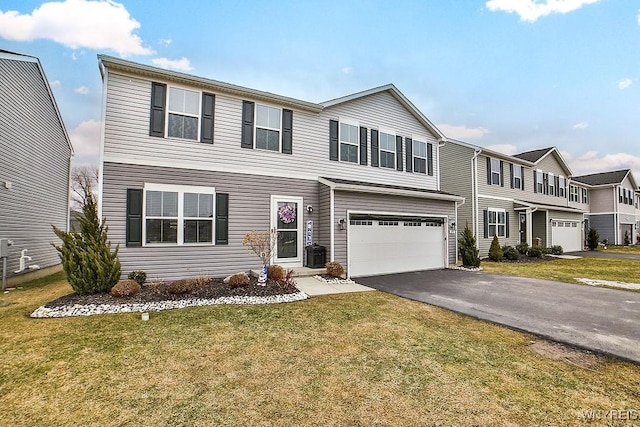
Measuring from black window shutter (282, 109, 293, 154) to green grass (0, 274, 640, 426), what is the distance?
6.42 meters

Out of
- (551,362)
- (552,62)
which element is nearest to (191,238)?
(551,362)

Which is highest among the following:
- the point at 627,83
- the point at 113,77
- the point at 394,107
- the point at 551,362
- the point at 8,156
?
the point at 627,83

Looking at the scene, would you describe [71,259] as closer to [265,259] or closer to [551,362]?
[265,259]

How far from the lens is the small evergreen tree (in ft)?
22.2

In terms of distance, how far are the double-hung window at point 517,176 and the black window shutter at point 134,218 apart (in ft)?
68.4

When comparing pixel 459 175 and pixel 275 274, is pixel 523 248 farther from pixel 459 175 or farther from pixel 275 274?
pixel 275 274

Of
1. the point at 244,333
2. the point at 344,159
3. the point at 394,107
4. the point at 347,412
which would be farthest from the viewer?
the point at 394,107

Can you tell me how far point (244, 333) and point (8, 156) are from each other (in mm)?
10286

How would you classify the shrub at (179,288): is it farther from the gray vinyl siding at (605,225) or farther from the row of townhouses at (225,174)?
the gray vinyl siding at (605,225)

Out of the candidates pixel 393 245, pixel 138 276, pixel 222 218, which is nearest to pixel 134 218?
pixel 138 276

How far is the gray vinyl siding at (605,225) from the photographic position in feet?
93.1

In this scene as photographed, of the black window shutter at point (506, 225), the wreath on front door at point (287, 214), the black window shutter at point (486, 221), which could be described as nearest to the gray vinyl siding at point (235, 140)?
the wreath on front door at point (287, 214)

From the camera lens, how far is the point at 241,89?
9.51 m

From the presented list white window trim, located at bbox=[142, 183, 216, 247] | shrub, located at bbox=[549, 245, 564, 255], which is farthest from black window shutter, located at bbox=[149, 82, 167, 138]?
shrub, located at bbox=[549, 245, 564, 255]
